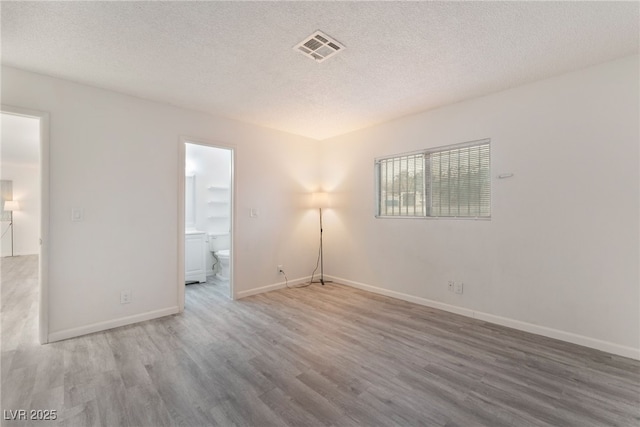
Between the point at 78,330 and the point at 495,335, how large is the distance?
4.13 m

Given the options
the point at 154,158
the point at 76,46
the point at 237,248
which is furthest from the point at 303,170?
→ the point at 76,46

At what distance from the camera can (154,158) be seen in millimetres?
3170

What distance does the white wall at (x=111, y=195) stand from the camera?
8.55ft

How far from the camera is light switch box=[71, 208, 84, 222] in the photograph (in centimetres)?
269

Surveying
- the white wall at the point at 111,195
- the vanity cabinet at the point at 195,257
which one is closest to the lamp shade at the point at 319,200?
the white wall at the point at 111,195

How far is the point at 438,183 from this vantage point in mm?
3506

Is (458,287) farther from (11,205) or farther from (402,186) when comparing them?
(11,205)

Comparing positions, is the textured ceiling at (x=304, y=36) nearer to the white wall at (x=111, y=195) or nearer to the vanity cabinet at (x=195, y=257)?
the white wall at (x=111, y=195)

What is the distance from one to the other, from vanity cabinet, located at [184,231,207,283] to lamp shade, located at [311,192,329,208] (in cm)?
206

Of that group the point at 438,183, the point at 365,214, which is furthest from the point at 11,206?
the point at 438,183

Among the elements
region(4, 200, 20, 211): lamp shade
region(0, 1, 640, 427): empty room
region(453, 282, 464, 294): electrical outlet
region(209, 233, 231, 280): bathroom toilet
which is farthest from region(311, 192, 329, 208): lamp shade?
region(4, 200, 20, 211): lamp shade

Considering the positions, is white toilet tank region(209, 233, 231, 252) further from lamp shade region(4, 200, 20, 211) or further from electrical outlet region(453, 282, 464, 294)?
lamp shade region(4, 200, 20, 211)

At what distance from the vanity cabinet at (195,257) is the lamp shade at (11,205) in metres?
6.85

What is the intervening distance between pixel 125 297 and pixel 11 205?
7945mm
